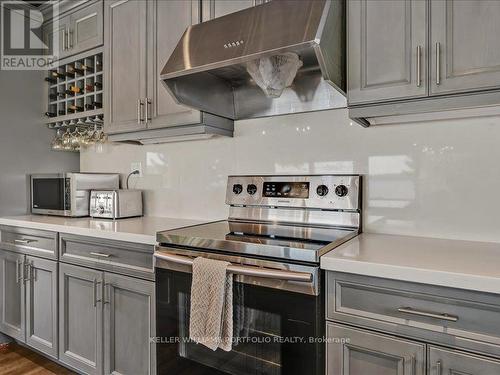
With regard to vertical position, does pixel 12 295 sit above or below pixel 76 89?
below

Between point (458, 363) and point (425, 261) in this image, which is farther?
point (425, 261)

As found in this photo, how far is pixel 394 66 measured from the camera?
1283mm

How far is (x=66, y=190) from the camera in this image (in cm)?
222

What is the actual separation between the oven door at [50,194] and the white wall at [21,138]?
0.09m

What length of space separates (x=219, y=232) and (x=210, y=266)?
0.26 meters

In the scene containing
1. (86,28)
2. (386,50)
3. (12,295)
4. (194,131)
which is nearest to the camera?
(386,50)

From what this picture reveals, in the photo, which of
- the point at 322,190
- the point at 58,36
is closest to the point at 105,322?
the point at 322,190

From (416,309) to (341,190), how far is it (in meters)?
0.71

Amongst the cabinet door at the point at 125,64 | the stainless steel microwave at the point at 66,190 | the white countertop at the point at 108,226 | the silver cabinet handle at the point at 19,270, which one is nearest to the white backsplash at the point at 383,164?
the white countertop at the point at 108,226

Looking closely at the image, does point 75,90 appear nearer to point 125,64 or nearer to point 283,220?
point 125,64

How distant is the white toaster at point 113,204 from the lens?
2125 millimetres

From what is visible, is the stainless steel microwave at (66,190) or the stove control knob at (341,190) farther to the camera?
the stainless steel microwave at (66,190)

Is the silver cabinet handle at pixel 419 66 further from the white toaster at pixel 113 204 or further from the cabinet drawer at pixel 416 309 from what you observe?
the white toaster at pixel 113 204

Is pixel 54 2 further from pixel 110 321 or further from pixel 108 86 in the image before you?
pixel 110 321
